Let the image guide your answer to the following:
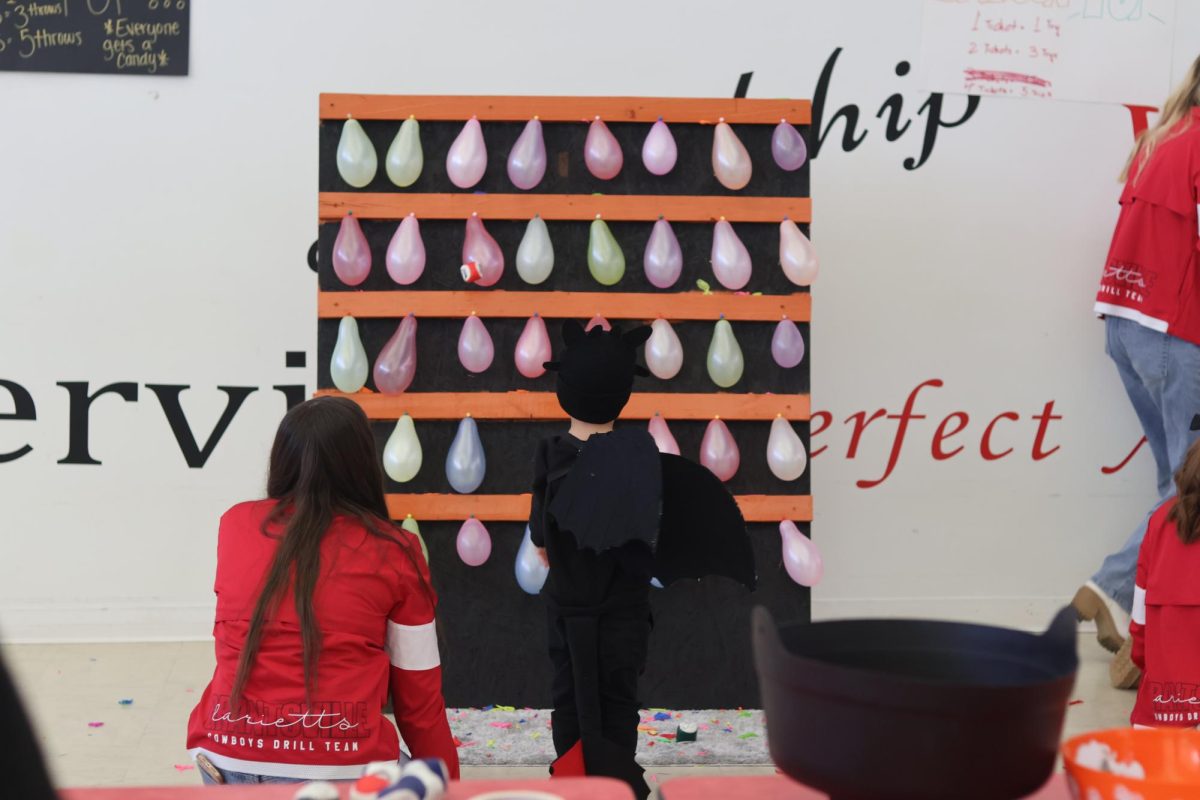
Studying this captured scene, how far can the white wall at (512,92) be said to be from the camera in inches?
140

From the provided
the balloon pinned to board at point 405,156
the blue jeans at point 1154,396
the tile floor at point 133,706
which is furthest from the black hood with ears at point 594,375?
the blue jeans at point 1154,396

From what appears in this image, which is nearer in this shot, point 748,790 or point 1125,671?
point 748,790

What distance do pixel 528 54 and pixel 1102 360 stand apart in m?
1.97

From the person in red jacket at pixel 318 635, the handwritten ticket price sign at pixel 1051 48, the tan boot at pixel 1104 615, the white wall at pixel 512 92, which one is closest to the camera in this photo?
the person in red jacket at pixel 318 635

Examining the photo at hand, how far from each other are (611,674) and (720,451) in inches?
28.6

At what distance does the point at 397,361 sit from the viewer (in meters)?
2.94

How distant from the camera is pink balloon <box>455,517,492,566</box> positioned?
296cm

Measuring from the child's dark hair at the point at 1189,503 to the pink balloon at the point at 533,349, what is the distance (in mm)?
1412

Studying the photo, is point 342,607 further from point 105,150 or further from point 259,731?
point 105,150

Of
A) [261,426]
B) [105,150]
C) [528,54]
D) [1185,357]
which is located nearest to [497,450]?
[261,426]

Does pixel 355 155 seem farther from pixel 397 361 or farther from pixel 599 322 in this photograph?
pixel 599 322

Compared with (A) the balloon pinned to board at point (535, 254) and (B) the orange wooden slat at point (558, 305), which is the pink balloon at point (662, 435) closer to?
(B) the orange wooden slat at point (558, 305)

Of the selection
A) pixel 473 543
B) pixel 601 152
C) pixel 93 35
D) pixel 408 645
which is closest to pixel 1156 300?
pixel 601 152

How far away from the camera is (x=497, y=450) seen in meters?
3.02
